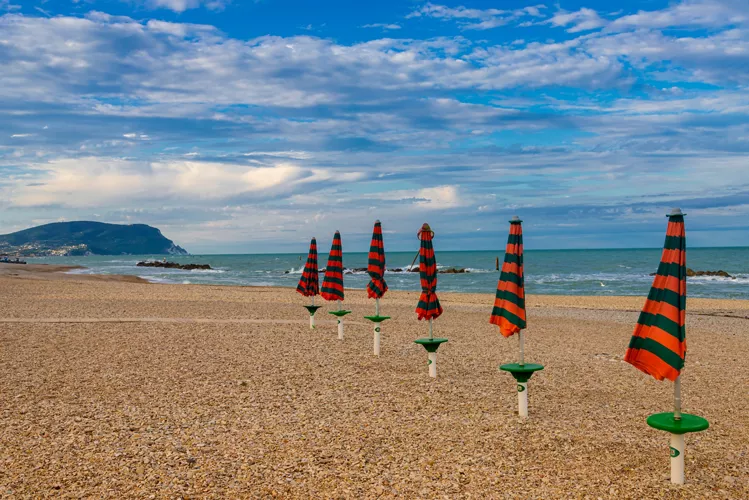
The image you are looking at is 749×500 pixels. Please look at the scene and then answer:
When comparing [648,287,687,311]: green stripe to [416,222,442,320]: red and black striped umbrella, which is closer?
[648,287,687,311]: green stripe

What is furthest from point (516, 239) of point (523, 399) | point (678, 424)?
point (678, 424)

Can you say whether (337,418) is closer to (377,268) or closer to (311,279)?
(377,268)

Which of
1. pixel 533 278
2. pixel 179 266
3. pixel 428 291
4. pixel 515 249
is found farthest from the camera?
pixel 179 266

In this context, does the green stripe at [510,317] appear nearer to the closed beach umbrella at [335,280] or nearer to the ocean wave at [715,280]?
the closed beach umbrella at [335,280]

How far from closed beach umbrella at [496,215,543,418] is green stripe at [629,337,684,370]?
1929 millimetres

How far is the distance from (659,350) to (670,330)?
218 millimetres

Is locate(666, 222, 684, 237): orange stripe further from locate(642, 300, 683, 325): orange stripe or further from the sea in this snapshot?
the sea

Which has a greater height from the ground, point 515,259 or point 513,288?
point 515,259

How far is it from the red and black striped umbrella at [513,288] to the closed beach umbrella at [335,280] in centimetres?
679

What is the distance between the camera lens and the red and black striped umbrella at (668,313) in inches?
227

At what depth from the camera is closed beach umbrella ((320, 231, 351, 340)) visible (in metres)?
14.8

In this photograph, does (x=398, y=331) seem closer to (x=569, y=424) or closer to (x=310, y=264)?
(x=310, y=264)

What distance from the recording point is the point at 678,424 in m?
6.07

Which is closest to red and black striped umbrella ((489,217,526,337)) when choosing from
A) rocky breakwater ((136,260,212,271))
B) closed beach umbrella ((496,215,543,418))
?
closed beach umbrella ((496,215,543,418))
